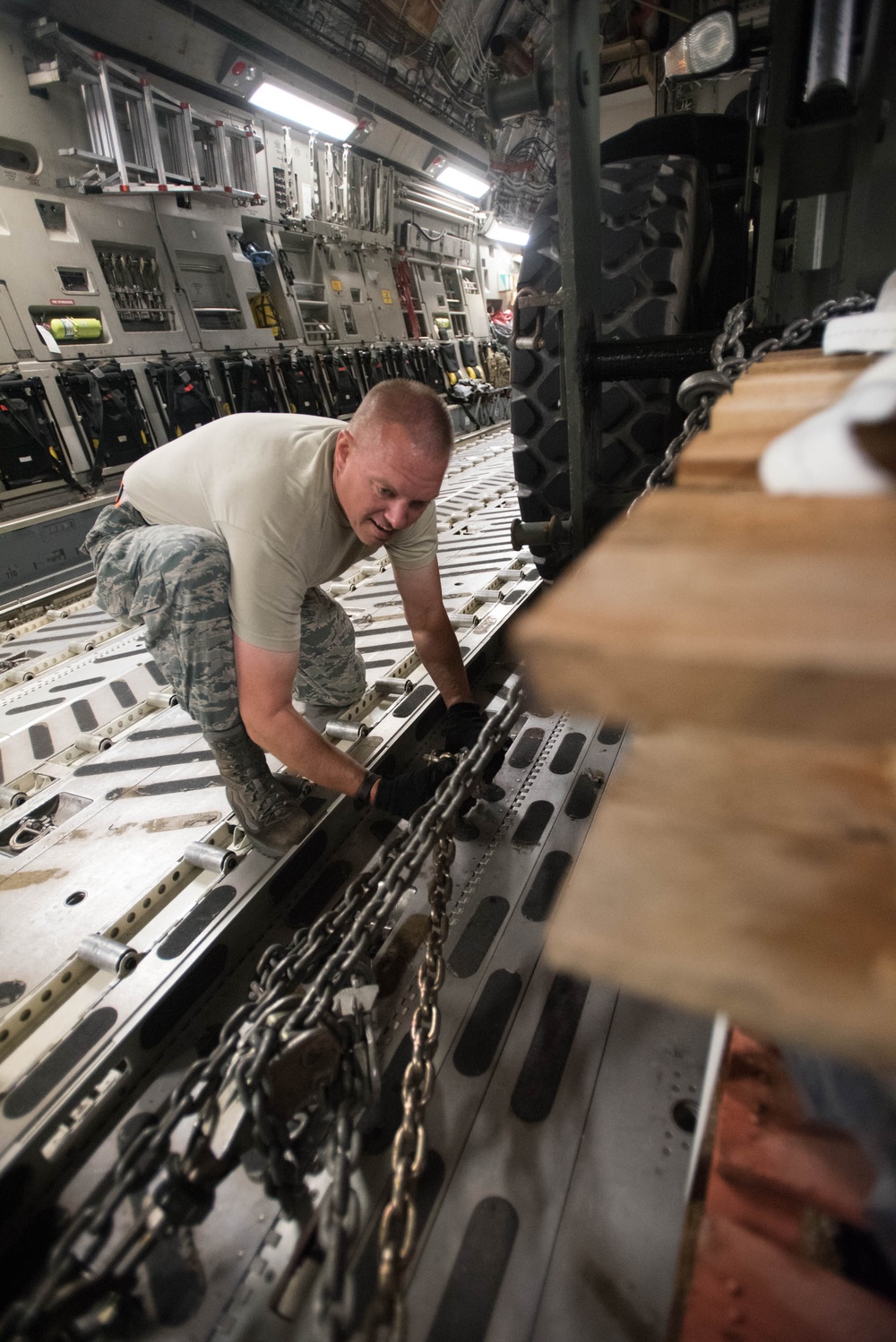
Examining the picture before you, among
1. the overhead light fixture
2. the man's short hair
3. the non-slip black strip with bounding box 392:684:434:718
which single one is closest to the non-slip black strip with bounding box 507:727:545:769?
the non-slip black strip with bounding box 392:684:434:718

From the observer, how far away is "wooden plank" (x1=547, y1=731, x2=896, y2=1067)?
0.41m

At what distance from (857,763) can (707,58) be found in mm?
2558

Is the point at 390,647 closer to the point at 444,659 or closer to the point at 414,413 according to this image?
the point at 444,659

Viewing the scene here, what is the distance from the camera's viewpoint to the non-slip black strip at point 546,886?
1761mm

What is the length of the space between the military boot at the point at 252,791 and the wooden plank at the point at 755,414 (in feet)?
5.44

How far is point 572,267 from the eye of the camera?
181cm

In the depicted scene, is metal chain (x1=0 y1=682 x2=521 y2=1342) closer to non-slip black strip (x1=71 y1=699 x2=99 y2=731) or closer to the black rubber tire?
the black rubber tire

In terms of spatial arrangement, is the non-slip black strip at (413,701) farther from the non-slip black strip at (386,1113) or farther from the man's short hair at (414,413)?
the non-slip black strip at (386,1113)

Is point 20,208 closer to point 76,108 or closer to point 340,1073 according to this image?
point 76,108

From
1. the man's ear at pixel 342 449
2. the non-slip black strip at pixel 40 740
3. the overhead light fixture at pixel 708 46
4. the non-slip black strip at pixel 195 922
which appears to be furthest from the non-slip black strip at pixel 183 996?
the overhead light fixture at pixel 708 46

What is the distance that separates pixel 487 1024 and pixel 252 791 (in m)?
1.08

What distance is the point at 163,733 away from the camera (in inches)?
118

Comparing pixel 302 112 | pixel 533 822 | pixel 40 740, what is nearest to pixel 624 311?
pixel 533 822

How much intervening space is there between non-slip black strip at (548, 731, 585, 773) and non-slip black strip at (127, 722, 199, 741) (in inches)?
64.3
